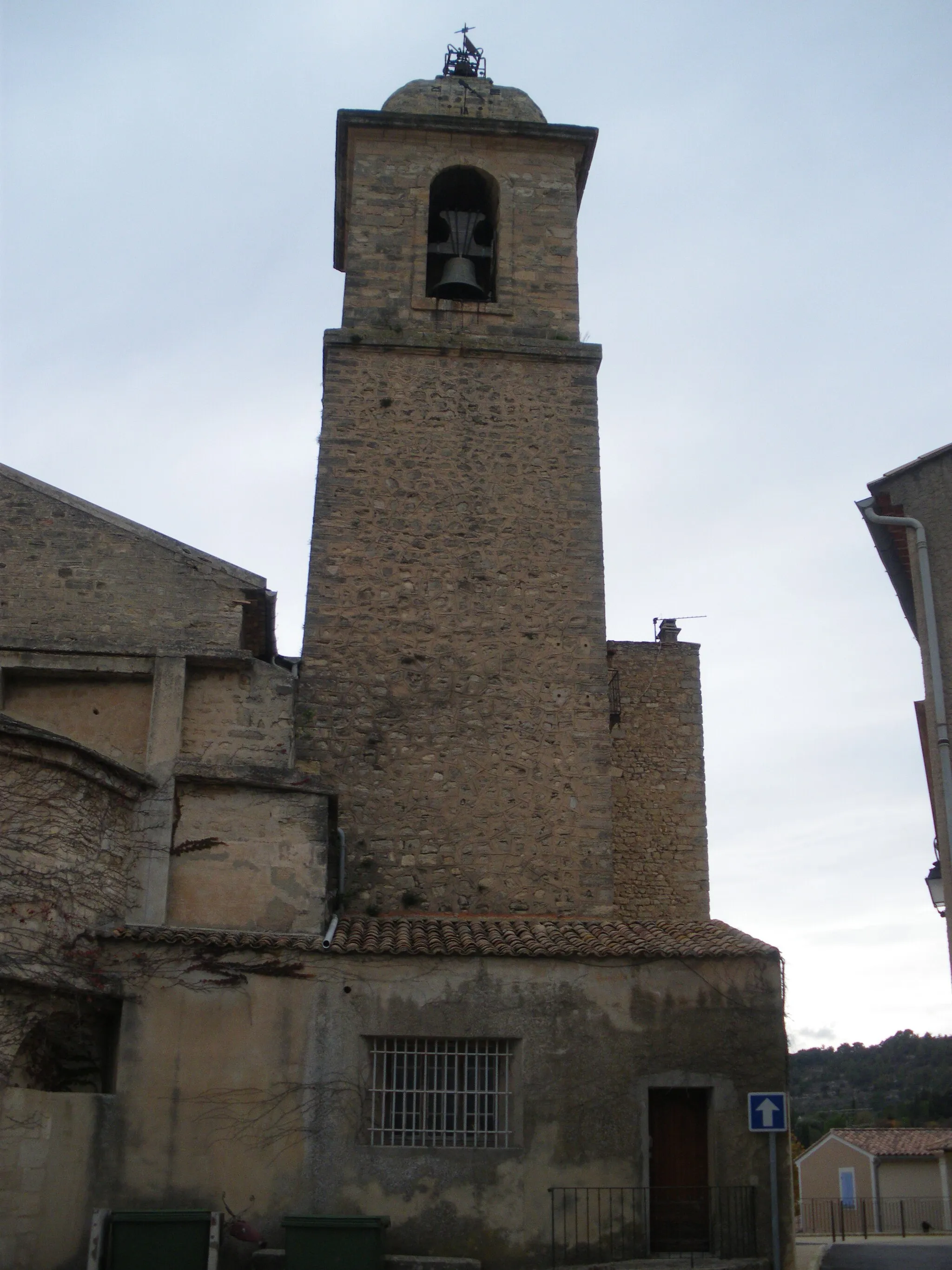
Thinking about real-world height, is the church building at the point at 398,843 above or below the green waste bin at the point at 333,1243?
above

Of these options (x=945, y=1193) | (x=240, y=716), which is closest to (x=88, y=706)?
(x=240, y=716)

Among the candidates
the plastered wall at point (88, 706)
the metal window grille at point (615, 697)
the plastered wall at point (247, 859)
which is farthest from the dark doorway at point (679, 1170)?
the metal window grille at point (615, 697)

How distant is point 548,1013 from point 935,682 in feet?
14.6

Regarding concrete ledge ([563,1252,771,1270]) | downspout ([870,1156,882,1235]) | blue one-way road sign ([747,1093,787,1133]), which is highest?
blue one-way road sign ([747,1093,787,1133])

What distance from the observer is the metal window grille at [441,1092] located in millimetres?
10781

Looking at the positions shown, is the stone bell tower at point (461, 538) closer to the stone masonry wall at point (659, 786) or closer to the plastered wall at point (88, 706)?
the plastered wall at point (88, 706)

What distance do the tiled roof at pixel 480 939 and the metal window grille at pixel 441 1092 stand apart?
823 mm

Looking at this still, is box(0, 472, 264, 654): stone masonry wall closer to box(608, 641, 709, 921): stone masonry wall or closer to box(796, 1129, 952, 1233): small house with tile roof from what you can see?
box(608, 641, 709, 921): stone masonry wall

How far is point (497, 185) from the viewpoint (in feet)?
57.8

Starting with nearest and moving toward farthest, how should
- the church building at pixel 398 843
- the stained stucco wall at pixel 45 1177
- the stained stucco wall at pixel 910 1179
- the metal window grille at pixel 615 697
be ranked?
the stained stucco wall at pixel 45 1177, the church building at pixel 398 843, the metal window grille at pixel 615 697, the stained stucco wall at pixel 910 1179

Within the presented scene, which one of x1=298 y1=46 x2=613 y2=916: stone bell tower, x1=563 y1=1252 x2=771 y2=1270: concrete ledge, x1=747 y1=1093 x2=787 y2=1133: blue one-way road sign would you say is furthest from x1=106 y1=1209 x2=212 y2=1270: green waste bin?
x1=747 y1=1093 x2=787 y2=1133: blue one-way road sign

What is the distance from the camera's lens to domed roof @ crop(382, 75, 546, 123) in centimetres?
1816

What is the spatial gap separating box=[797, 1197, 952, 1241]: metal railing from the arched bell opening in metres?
22.2

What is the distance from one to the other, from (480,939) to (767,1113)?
2922 mm
